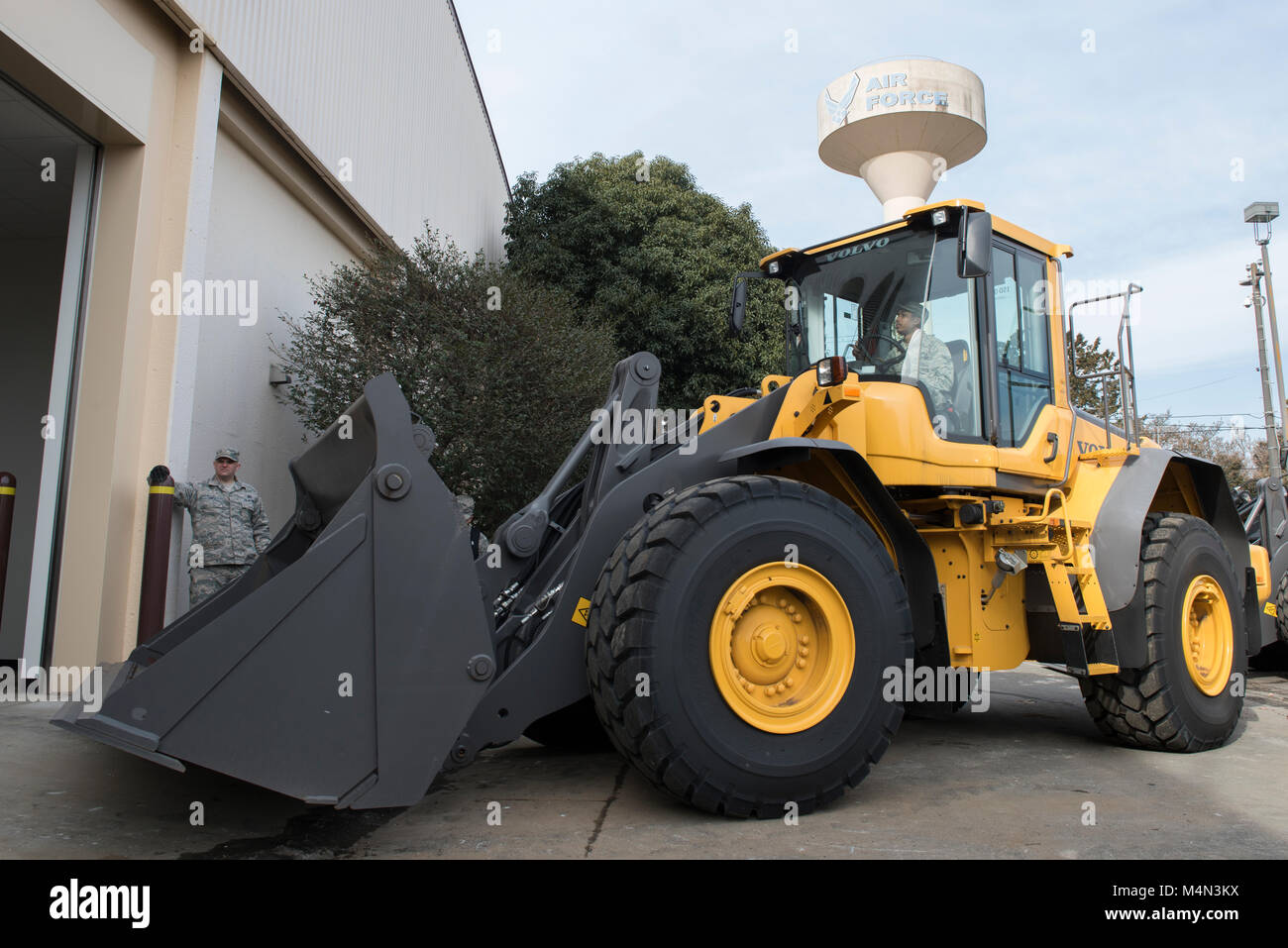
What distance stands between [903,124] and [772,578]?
16964 mm

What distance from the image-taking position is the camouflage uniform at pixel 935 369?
4969 millimetres

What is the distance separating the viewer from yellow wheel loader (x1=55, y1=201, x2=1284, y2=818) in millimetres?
3068

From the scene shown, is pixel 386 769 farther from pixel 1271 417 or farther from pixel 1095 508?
pixel 1271 417

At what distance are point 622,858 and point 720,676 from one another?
0.77 meters

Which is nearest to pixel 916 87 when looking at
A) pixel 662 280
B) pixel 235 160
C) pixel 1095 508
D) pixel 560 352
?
pixel 662 280

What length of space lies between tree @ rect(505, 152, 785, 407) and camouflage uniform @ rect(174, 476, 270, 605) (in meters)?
12.0

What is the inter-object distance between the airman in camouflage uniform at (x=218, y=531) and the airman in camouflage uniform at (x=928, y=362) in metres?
4.87

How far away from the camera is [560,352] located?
9.81 meters

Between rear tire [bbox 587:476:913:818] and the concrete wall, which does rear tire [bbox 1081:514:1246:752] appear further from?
the concrete wall

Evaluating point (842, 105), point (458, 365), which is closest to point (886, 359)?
point (458, 365)

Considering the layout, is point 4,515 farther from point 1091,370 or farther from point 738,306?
point 1091,370

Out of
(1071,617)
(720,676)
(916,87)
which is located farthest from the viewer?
(916,87)

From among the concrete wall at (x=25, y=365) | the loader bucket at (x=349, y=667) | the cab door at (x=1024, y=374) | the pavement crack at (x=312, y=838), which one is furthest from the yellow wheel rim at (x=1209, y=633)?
the concrete wall at (x=25, y=365)

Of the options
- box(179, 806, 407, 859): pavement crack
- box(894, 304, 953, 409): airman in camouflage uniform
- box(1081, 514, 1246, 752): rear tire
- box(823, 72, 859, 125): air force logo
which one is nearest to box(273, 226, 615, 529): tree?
box(894, 304, 953, 409): airman in camouflage uniform
